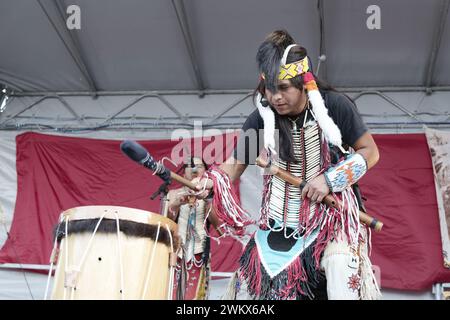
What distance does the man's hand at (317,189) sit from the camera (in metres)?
2.13

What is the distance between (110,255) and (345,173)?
91 cm

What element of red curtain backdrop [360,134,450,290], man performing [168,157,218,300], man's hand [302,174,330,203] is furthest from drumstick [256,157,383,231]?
red curtain backdrop [360,134,450,290]

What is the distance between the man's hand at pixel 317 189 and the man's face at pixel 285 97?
30 cm

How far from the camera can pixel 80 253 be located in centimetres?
205

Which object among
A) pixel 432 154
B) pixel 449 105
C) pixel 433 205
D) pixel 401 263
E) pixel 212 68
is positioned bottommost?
pixel 401 263

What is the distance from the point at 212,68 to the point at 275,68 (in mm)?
3238

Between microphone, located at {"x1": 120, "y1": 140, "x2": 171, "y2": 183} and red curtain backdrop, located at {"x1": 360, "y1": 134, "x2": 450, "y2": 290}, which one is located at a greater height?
microphone, located at {"x1": 120, "y1": 140, "x2": 171, "y2": 183}

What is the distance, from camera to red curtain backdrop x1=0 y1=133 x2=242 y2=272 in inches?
202

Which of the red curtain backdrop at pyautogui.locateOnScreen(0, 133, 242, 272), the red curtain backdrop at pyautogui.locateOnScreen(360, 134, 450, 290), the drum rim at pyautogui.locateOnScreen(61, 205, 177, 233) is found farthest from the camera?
the red curtain backdrop at pyautogui.locateOnScreen(0, 133, 242, 272)

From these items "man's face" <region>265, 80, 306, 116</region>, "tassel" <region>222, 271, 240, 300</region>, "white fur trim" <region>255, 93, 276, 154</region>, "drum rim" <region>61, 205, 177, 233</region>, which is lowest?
"tassel" <region>222, 271, 240, 300</region>

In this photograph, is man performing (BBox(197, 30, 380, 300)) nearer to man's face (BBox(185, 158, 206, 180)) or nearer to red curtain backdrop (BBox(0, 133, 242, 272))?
man's face (BBox(185, 158, 206, 180))

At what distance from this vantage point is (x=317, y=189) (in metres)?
2.13
